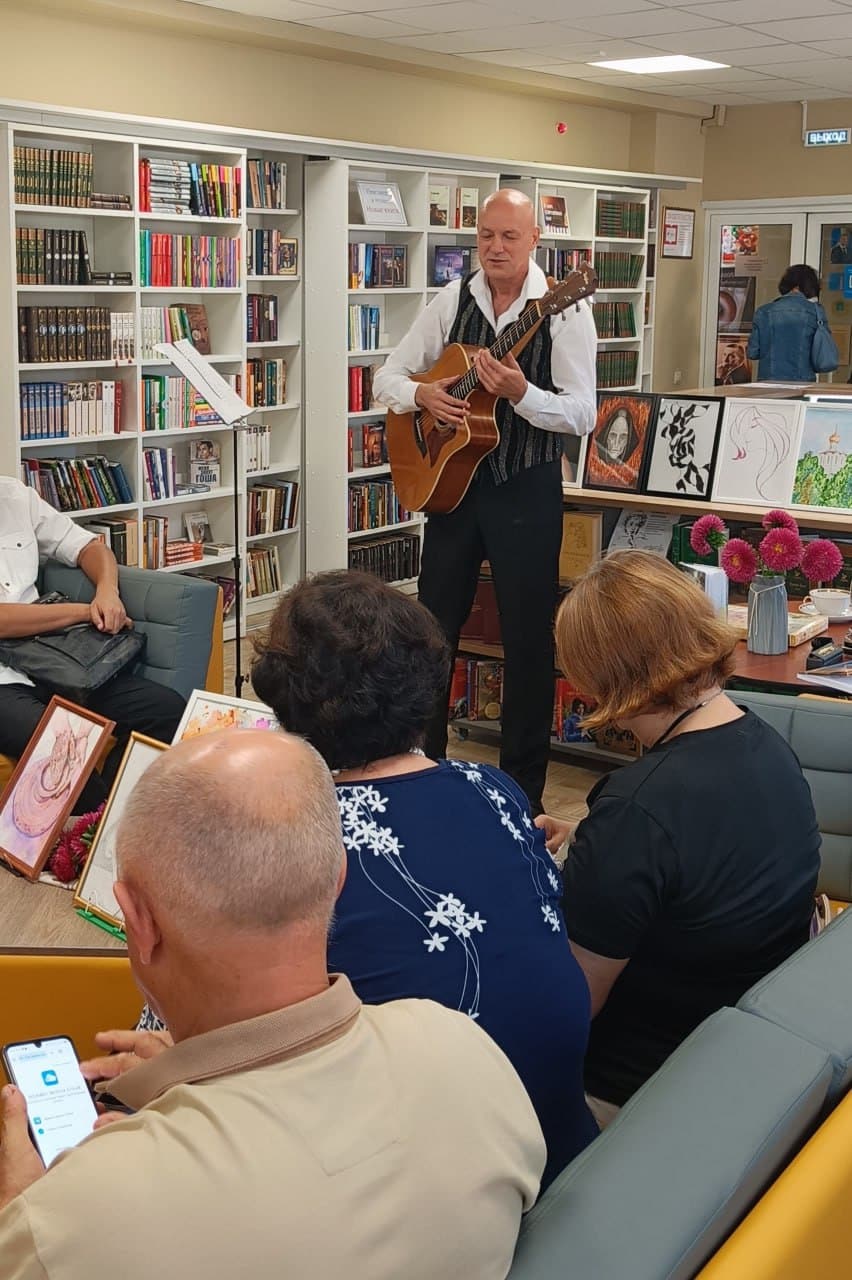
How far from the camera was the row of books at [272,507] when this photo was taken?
6.91 meters

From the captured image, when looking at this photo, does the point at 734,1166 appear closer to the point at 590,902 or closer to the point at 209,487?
the point at 590,902

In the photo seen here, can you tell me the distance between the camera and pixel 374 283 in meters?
7.11

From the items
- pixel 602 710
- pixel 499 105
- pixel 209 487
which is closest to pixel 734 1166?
pixel 602 710

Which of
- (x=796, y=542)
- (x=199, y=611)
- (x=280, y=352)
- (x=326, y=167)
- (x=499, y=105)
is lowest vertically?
(x=199, y=611)

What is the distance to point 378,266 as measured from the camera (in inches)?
279

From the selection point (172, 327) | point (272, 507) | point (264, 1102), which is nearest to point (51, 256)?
point (172, 327)

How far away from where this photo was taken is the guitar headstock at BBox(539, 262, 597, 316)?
12.1ft

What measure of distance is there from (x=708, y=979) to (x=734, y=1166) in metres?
0.67

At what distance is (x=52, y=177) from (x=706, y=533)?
3.16 m

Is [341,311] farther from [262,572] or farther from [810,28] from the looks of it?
[810,28]

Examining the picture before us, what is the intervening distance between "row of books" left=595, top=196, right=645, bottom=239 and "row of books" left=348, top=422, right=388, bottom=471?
2617 mm

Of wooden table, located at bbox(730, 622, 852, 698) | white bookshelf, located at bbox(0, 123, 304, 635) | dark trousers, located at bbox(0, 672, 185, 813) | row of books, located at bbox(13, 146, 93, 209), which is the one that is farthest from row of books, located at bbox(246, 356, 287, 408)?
wooden table, located at bbox(730, 622, 852, 698)

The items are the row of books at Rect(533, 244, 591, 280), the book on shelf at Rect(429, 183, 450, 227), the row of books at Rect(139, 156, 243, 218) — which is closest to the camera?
the row of books at Rect(139, 156, 243, 218)

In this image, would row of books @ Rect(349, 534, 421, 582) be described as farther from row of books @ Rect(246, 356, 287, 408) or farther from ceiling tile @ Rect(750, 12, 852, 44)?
ceiling tile @ Rect(750, 12, 852, 44)
